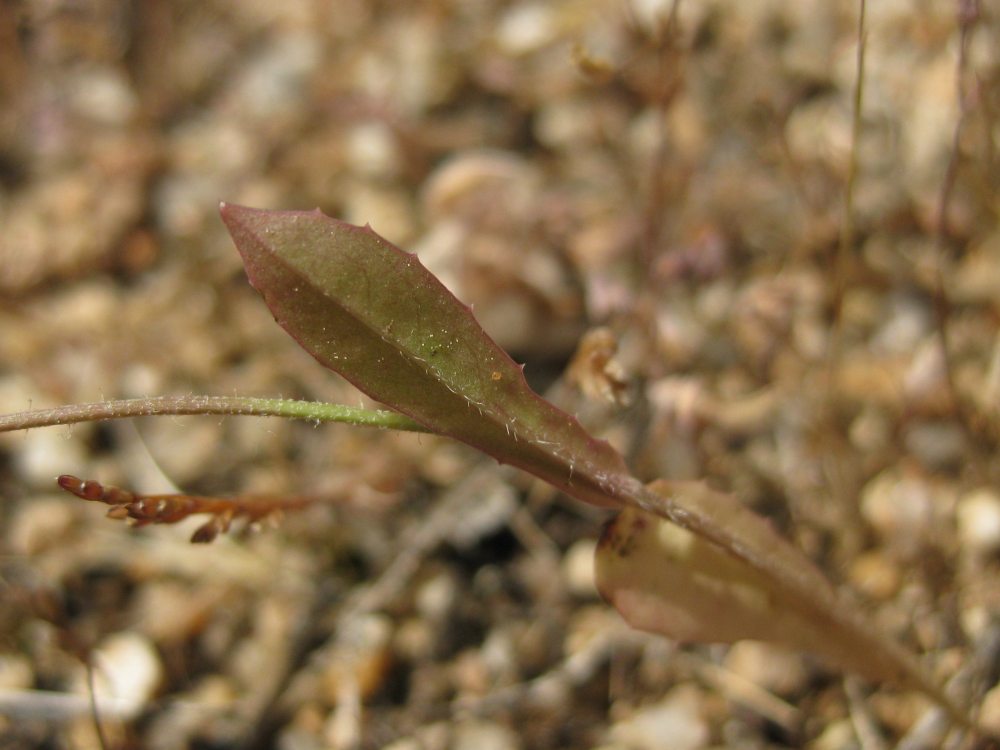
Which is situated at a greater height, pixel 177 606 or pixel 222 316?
pixel 222 316

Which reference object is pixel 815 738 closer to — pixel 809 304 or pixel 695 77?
pixel 809 304

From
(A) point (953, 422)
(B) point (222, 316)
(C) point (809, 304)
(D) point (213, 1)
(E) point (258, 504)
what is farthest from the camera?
(D) point (213, 1)

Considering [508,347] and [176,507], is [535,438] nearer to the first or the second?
[176,507]

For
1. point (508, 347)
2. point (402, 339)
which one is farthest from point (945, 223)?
point (402, 339)

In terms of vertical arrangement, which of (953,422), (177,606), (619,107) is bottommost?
(177,606)

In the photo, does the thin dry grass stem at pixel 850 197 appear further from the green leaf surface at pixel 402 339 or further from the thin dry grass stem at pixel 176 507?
the thin dry grass stem at pixel 176 507

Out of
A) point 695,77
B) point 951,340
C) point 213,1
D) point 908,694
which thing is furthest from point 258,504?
point 213,1
